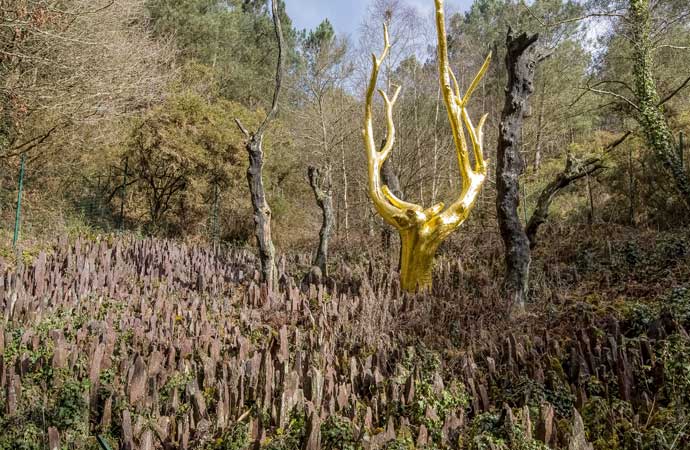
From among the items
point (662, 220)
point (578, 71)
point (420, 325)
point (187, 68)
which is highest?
point (578, 71)

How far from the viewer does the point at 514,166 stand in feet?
20.9

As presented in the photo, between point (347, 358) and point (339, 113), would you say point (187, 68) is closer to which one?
point (339, 113)

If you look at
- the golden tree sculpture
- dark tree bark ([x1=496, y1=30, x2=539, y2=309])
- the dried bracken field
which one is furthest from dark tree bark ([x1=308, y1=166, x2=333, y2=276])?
dark tree bark ([x1=496, y1=30, x2=539, y2=309])

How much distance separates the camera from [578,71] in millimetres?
A: 17922

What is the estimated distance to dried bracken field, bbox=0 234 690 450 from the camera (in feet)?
7.82

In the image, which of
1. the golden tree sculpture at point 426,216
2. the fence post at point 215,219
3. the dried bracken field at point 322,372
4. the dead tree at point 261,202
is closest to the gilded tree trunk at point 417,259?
the golden tree sculpture at point 426,216

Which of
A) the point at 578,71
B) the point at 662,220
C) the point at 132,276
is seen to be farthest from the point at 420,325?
the point at 578,71

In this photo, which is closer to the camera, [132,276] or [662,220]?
[132,276]

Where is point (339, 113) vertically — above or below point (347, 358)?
above

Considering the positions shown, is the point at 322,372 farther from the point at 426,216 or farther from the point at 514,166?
the point at 514,166

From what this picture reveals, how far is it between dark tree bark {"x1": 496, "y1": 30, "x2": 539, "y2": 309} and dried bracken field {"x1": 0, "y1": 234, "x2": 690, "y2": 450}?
0.80 metres

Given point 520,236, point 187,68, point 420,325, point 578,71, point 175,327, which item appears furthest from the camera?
point 578,71

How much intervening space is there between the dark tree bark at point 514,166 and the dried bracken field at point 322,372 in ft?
2.61

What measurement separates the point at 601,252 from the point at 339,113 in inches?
397
